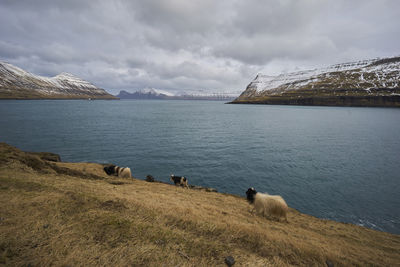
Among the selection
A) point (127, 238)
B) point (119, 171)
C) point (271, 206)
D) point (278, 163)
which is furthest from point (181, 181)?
point (278, 163)

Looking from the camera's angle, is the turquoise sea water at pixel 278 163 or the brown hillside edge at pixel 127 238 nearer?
the brown hillside edge at pixel 127 238

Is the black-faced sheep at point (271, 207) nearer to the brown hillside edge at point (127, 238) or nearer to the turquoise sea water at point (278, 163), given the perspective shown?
the brown hillside edge at point (127, 238)

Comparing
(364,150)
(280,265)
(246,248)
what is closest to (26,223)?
(246,248)

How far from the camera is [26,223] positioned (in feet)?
22.3

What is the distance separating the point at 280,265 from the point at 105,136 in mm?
47596

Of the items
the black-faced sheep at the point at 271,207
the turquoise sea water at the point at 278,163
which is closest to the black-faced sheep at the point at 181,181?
the turquoise sea water at the point at 278,163

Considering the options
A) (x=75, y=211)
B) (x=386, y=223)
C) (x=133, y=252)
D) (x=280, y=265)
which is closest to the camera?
(x=133, y=252)

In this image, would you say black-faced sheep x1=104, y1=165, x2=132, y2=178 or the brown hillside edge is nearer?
the brown hillside edge

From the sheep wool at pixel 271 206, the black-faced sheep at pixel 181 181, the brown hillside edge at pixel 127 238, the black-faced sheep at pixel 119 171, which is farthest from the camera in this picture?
the black-faced sheep at pixel 119 171

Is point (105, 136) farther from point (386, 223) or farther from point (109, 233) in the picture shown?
point (386, 223)

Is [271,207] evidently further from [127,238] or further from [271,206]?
[127,238]

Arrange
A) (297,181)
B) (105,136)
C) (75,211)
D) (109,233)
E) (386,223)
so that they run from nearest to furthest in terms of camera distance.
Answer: (109,233) → (75,211) → (386,223) → (297,181) → (105,136)

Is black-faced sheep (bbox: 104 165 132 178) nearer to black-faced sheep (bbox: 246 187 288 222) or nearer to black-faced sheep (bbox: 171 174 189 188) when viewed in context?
black-faced sheep (bbox: 171 174 189 188)

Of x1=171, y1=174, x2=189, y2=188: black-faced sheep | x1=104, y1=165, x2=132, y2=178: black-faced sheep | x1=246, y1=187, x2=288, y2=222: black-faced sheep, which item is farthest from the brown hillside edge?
x1=171, y1=174, x2=189, y2=188: black-faced sheep
